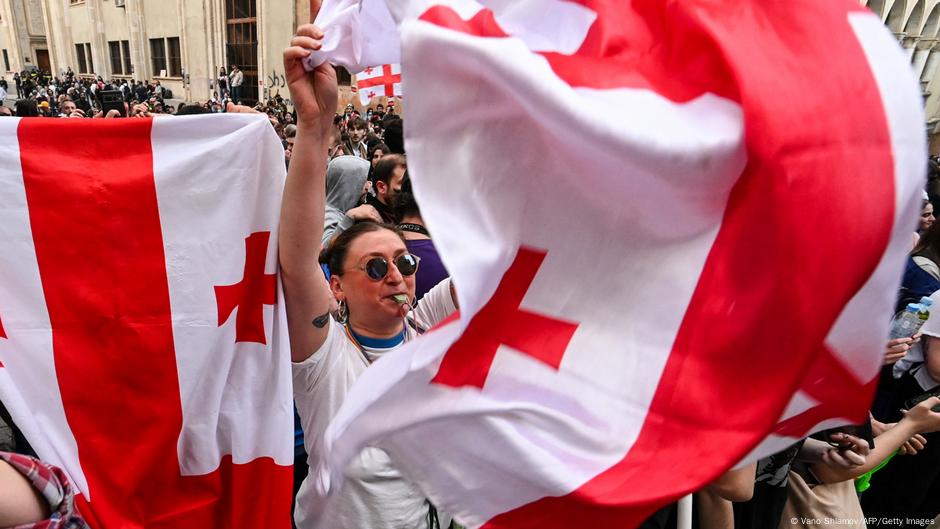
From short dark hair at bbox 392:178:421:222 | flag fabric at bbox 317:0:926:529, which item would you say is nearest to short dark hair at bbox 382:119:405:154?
short dark hair at bbox 392:178:421:222

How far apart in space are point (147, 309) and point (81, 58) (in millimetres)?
37246

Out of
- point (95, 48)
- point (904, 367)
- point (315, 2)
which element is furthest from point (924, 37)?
point (95, 48)

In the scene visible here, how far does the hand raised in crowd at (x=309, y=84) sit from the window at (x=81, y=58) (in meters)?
36.5

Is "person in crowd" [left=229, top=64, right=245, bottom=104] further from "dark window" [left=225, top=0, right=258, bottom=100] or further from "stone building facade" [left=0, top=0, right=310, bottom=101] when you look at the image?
"dark window" [left=225, top=0, right=258, bottom=100]

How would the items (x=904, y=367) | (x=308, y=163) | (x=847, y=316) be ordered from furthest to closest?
(x=904, y=367), (x=308, y=163), (x=847, y=316)

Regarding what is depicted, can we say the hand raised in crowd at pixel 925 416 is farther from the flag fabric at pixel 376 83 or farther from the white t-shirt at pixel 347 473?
the flag fabric at pixel 376 83

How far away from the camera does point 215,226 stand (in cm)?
140

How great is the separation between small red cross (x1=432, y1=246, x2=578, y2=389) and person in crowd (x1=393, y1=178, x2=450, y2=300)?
1081 millimetres

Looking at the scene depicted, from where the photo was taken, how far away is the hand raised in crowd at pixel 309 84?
1.30m

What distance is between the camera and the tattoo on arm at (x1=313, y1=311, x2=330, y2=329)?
141 centimetres

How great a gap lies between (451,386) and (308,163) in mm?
683

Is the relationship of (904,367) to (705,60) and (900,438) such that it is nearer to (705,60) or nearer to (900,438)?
(900,438)

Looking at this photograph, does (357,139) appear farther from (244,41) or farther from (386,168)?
(244,41)

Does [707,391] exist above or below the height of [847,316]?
below
